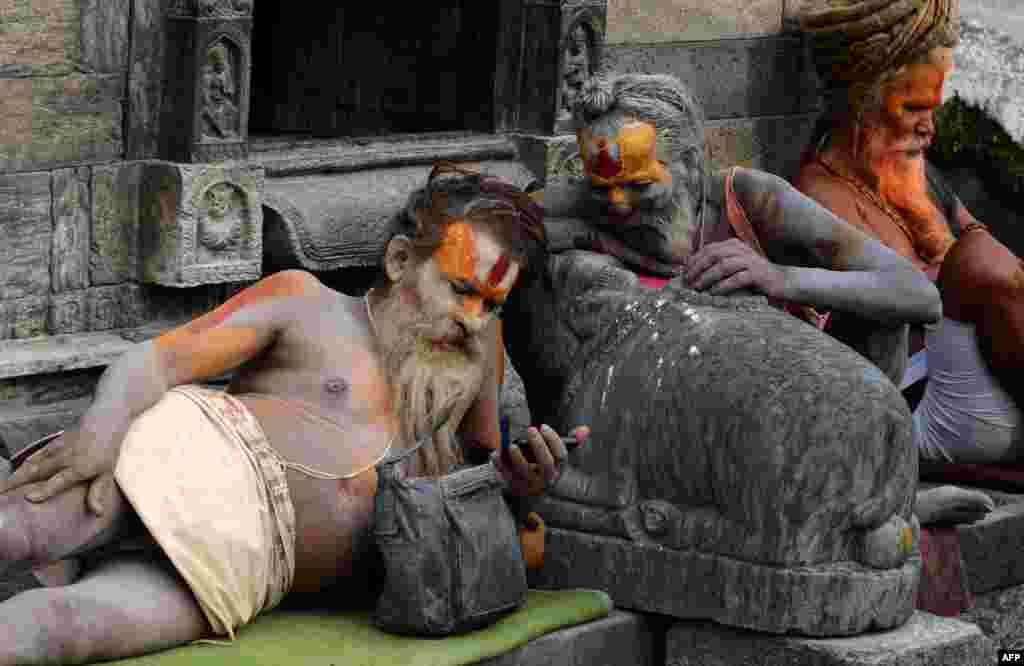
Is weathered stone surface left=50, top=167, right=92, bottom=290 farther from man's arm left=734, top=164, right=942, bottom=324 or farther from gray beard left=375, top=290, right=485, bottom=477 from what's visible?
man's arm left=734, top=164, right=942, bottom=324

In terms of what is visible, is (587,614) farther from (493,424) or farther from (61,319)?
(61,319)

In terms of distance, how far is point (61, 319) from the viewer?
5.62 metres

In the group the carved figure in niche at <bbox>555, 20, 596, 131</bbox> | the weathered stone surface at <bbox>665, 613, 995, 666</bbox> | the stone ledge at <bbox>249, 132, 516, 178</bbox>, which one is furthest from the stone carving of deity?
the weathered stone surface at <bbox>665, 613, 995, 666</bbox>

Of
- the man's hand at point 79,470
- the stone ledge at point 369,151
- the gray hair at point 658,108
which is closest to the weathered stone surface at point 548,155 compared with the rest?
the stone ledge at point 369,151

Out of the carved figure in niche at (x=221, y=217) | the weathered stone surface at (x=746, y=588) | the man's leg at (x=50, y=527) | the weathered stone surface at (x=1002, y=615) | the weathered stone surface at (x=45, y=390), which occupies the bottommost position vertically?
the weathered stone surface at (x=1002, y=615)

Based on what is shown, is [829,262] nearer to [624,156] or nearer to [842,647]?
[624,156]

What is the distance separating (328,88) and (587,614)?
258 centimetres

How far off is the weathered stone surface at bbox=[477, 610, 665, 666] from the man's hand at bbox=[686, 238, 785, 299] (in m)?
0.80

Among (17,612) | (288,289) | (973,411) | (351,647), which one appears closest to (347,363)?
(288,289)

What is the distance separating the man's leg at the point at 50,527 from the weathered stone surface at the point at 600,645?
85 centimetres

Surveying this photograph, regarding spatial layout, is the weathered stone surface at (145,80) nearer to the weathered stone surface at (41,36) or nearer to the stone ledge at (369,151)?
the weathered stone surface at (41,36)

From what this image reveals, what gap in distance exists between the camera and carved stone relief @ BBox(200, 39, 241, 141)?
5711 millimetres

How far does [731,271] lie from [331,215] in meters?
1.37

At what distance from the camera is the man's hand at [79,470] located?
14.6 ft
